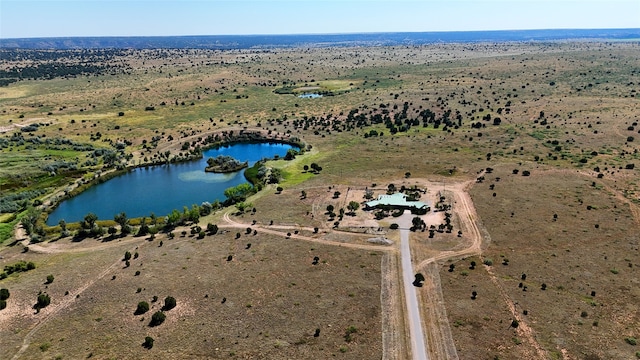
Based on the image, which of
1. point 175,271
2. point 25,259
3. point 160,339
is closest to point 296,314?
point 160,339

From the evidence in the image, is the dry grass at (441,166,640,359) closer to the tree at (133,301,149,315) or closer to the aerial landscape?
the aerial landscape

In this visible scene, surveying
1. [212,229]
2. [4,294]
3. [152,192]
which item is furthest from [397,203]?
[4,294]

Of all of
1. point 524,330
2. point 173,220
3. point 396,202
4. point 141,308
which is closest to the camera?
point 524,330

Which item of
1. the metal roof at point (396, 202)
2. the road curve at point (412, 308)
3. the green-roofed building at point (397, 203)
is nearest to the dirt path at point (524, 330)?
the road curve at point (412, 308)

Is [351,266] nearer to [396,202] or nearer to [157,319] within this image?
[396,202]

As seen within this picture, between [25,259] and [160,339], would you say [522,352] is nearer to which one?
[160,339]
